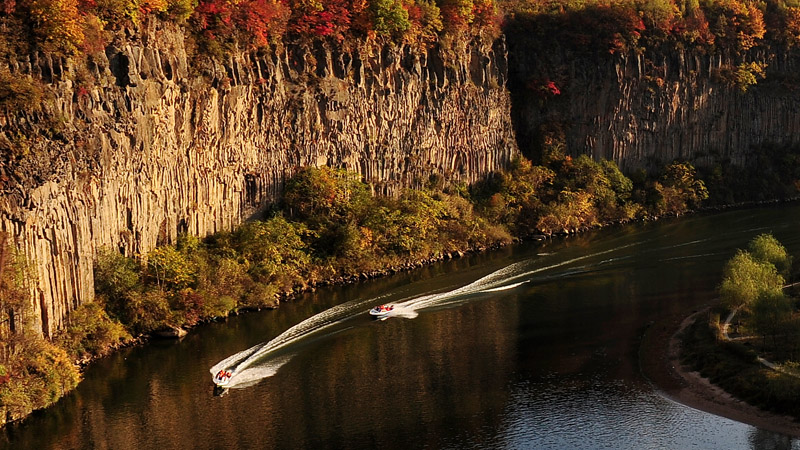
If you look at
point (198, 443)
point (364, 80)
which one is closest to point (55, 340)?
point (198, 443)

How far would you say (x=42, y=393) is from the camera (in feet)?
173

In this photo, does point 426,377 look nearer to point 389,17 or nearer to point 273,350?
point 273,350

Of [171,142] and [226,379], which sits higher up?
[171,142]

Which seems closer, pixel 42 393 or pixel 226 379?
pixel 42 393

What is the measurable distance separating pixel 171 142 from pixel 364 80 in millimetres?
24844

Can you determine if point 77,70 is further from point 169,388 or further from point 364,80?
point 364,80

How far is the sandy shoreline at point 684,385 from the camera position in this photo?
4950 cm

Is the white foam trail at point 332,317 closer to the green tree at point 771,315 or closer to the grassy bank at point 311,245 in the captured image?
the grassy bank at point 311,245

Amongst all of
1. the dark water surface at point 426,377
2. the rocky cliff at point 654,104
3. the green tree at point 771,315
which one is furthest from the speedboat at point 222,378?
the rocky cliff at point 654,104

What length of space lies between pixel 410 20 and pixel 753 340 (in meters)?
49.2

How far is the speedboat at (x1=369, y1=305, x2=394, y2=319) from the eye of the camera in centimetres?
6981

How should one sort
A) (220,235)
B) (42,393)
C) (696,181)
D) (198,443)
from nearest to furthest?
1. (198,443)
2. (42,393)
3. (220,235)
4. (696,181)

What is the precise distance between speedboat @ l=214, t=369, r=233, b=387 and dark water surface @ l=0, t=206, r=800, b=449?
0.55 meters

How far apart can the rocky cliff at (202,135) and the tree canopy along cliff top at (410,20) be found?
1.51 metres
